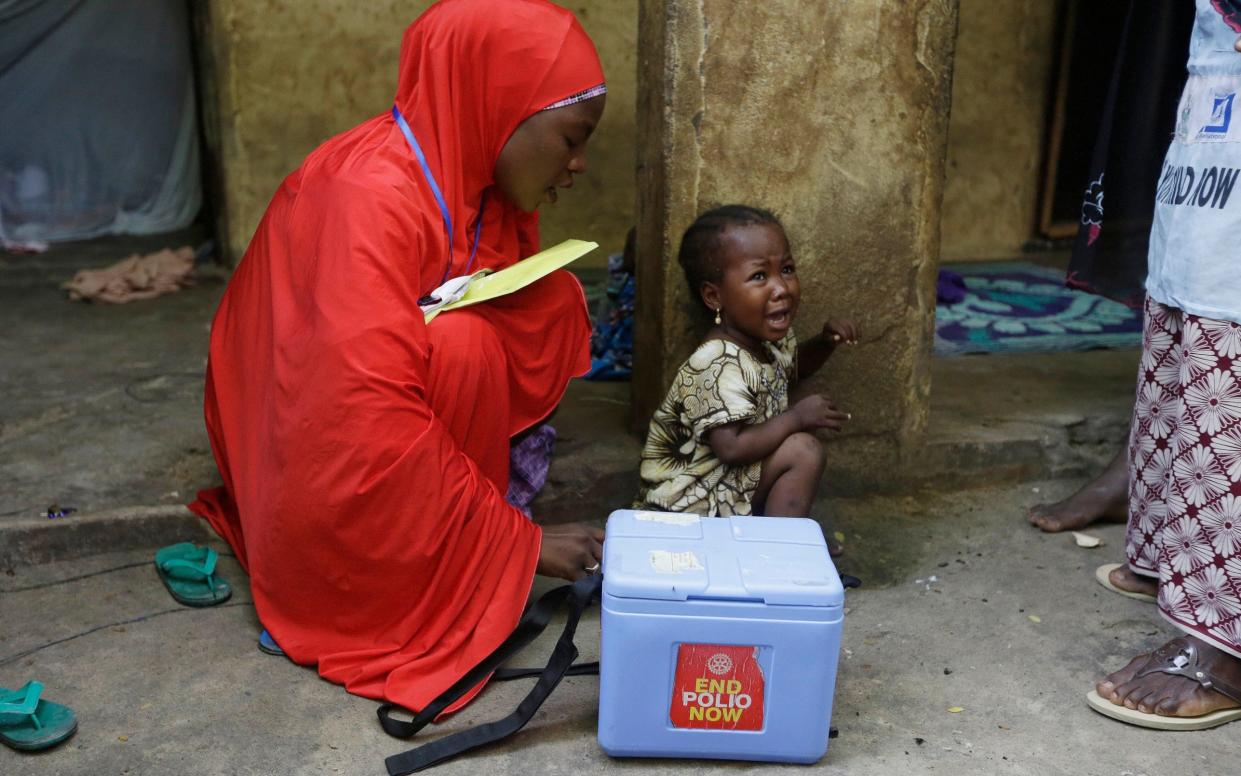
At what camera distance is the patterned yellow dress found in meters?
2.67

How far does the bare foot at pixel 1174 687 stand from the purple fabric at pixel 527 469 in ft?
4.47

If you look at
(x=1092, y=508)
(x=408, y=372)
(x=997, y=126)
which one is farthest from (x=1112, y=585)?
(x=997, y=126)

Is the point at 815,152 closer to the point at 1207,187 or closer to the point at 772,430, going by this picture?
the point at 772,430

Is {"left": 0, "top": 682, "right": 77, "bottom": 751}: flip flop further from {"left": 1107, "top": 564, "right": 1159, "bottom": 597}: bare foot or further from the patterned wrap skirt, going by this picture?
{"left": 1107, "top": 564, "right": 1159, "bottom": 597}: bare foot

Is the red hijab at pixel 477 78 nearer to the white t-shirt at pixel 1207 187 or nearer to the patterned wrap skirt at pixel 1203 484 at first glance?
the white t-shirt at pixel 1207 187

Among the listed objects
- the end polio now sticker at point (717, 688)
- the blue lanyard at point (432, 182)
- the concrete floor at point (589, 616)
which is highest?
the blue lanyard at point (432, 182)

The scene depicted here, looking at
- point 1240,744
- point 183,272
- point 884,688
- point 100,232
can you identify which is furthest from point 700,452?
point 100,232

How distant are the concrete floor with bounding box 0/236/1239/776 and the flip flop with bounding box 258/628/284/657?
A: 3 centimetres

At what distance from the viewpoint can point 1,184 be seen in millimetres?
5938

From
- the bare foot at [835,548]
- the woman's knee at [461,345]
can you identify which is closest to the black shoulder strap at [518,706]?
the woman's knee at [461,345]

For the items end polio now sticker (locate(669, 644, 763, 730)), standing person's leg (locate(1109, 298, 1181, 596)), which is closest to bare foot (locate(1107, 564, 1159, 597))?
standing person's leg (locate(1109, 298, 1181, 596))

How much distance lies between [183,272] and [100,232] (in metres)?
1.15

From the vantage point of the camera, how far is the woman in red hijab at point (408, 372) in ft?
7.54

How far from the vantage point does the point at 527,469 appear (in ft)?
9.70
